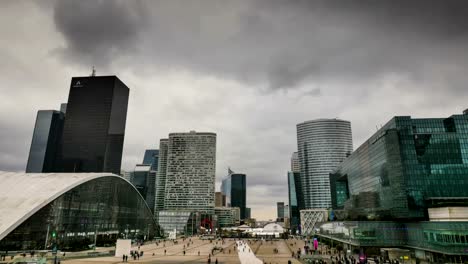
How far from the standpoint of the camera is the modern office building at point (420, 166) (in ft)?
255

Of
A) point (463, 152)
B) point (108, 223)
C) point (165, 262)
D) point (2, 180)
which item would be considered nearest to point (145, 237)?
point (108, 223)

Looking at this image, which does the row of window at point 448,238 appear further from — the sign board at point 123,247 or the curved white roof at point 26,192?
the curved white roof at point 26,192

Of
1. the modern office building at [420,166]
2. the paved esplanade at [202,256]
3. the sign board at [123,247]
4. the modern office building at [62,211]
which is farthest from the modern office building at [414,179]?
the modern office building at [62,211]

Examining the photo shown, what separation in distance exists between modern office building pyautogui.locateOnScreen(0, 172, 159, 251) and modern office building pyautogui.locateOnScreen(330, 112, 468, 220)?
72.8 metres

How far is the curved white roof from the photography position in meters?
59.4

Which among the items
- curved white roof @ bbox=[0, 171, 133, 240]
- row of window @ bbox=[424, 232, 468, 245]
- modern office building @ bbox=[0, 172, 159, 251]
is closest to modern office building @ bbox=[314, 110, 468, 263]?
row of window @ bbox=[424, 232, 468, 245]

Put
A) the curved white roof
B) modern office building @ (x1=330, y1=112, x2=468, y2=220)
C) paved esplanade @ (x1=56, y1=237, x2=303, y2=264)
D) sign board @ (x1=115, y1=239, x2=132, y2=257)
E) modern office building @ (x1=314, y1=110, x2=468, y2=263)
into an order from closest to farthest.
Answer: paved esplanade @ (x1=56, y1=237, x2=303, y2=264) < the curved white roof < sign board @ (x1=115, y1=239, x2=132, y2=257) < modern office building @ (x1=314, y1=110, x2=468, y2=263) < modern office building @ (x1=330, y1=112, x2=468, y2=220)

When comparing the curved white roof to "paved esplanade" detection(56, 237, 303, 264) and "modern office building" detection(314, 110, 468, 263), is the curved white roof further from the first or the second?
"modern office building" detection(314, 110, 468, 263)

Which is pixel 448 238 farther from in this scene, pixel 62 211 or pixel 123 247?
pixel 62 211

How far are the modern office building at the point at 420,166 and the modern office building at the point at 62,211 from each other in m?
72.8

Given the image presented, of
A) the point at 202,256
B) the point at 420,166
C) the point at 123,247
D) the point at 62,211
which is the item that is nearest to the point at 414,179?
the point at 420,166

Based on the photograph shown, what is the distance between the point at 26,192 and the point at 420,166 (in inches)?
3581

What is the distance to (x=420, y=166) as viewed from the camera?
79188 mm

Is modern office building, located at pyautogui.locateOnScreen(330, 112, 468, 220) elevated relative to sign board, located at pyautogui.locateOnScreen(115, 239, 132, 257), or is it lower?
elevated
